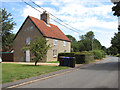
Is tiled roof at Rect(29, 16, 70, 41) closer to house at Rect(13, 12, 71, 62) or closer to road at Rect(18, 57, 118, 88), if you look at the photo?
house at Rect(13, 12, 71, 62)

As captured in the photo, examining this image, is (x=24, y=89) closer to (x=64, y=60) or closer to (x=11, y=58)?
(x=64, y=60)

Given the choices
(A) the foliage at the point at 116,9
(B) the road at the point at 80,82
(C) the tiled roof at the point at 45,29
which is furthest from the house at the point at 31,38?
(B) the road at the point at 80,82

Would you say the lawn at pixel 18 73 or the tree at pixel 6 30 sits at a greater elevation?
the tree at pixel 6 30

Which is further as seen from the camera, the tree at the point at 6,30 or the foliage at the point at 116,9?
the tree at the point at 6,30

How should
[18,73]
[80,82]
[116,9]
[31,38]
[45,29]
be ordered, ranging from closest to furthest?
1. [80,82]
2. [18,73]
3. [116,9]
4. [31,38]
5. [45,29]

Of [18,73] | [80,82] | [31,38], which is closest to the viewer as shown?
[80,82]

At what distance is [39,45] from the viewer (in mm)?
16609

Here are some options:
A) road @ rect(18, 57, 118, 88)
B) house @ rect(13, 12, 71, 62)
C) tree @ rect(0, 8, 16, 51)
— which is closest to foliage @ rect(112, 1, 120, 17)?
house @ rect(13, 12, 71, 62)

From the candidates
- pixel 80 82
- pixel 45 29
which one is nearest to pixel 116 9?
pixel 45 29

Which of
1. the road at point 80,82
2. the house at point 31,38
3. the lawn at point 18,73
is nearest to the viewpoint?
the road at point 80,82

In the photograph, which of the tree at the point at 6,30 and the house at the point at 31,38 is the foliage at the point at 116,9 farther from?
the tree at the point at 6,30

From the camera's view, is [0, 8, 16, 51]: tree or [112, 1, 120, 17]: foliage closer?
[112, 1, 120, 17]: foliage

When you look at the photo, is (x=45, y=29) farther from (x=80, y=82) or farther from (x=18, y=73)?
(x=80, y=82)

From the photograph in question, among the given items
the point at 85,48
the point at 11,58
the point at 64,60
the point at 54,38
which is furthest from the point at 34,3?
the point at 85,48
